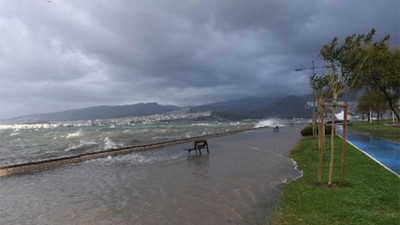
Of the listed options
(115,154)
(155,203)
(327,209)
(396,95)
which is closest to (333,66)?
(327,209)

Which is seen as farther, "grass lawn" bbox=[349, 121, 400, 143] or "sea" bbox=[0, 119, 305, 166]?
"grass lawn" bbox=[349, 121, 400, 143]

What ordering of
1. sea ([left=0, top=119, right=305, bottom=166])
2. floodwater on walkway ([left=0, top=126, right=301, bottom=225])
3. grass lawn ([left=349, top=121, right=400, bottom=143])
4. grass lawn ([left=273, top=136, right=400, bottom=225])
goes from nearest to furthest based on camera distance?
grass lawn ([left=273, top=136, right=400, bottom=225]), floodwater on walkway ([left=0, top=126, right=301, bottom=225]), sea ([left=0, top=119, right=305, bottom=166]), grass lawn ([left=349, top=121, right=400, bottom=143])

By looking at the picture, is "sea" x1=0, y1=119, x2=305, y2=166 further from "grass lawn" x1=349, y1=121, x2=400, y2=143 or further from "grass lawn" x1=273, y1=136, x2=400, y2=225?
"grass lawn" x1=349, y1=121, x2=400, y2=143

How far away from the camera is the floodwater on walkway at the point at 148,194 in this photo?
324 inches

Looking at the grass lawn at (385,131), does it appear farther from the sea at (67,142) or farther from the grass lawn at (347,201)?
the sea at (67,142)

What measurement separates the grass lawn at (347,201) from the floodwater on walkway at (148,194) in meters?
0.66

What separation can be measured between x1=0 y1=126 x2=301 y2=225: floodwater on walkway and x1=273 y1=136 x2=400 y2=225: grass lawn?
0.66 metres

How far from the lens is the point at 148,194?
10906 mm

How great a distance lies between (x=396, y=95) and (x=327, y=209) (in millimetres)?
45583

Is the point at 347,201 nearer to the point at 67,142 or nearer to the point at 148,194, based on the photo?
the point at 148,194

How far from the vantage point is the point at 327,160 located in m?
16.0

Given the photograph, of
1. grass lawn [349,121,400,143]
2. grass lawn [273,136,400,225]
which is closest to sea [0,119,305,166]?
grass lawn [273,136,400,225]

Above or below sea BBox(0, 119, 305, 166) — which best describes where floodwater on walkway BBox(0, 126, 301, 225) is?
above

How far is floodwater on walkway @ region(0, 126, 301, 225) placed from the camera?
324 inches
